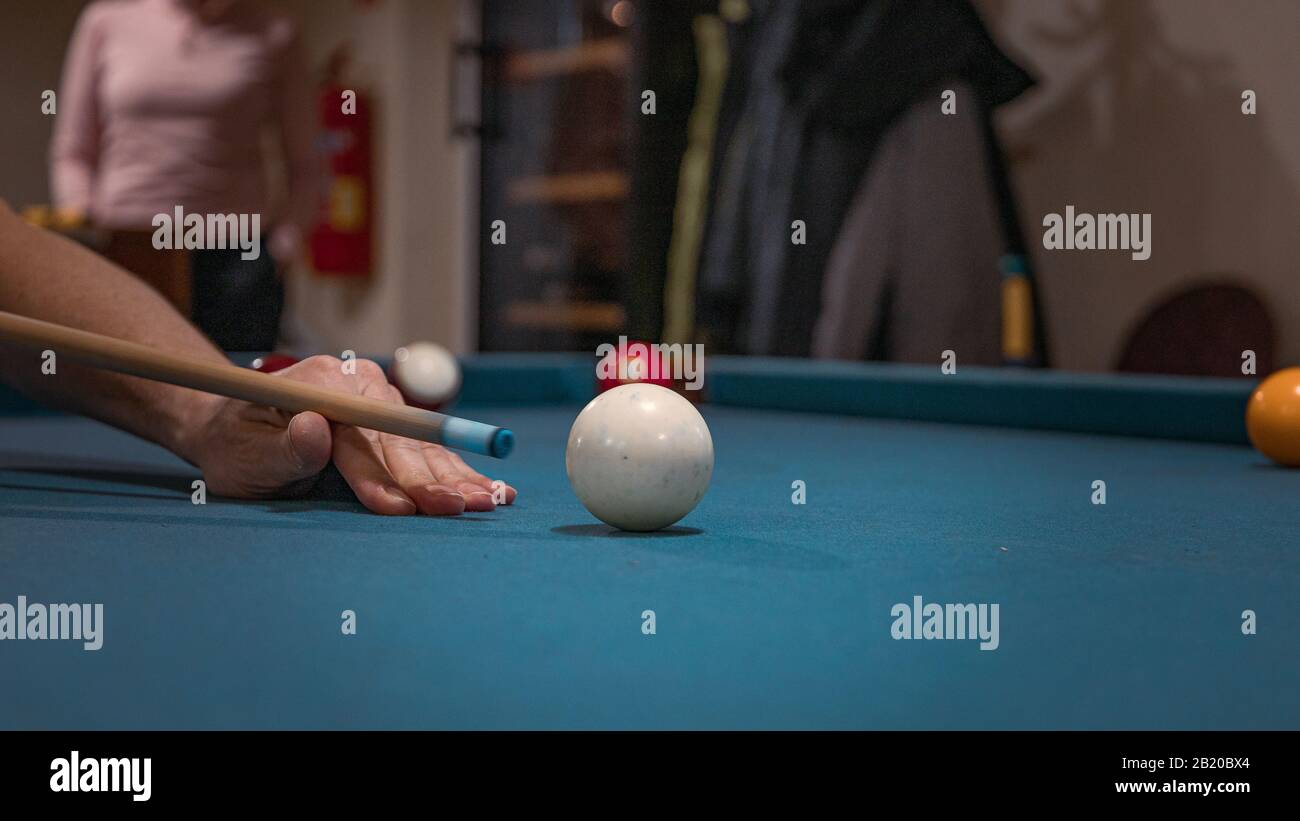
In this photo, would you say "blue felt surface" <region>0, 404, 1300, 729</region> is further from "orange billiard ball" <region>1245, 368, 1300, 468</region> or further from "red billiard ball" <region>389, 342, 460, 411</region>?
"red billiard ball" <region>389, 342, 460, 411</region>

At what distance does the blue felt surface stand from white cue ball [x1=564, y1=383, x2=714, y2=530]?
46mm

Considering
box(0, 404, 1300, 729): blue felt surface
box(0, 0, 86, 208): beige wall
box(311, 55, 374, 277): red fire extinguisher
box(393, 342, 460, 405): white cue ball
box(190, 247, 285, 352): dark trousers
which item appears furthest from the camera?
box(0, 0, 86, 208): beige wall

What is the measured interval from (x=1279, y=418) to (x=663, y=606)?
199 cm

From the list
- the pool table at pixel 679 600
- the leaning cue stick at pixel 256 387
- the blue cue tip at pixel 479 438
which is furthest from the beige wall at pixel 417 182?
the blue cue tip at pixel 479 438

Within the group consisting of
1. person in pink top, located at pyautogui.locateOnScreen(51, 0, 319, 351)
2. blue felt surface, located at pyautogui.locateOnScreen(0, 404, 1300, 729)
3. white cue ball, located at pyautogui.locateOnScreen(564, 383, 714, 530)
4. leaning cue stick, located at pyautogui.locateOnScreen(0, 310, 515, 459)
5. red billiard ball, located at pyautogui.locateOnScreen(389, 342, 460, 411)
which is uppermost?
person in pink top, located at pyautogui.locateOnScreen(51, 0, 319, 351)

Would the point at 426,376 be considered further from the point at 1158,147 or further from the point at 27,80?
the point at 27,80

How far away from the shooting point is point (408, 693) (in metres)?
1.10

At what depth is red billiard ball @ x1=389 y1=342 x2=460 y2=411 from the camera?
3.72m

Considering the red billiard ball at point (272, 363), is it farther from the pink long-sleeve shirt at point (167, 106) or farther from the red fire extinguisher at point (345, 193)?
the red fire extinguisher at point (345, 193)

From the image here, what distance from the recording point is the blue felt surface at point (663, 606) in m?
1.09

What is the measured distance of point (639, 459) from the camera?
6.27 feet

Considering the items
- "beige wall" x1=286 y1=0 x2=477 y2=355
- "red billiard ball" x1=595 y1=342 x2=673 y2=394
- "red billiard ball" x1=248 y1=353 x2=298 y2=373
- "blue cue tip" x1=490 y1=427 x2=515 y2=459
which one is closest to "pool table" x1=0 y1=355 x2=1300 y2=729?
"blue cue tip" x1=490 y1=427 x2=515 y2=459
